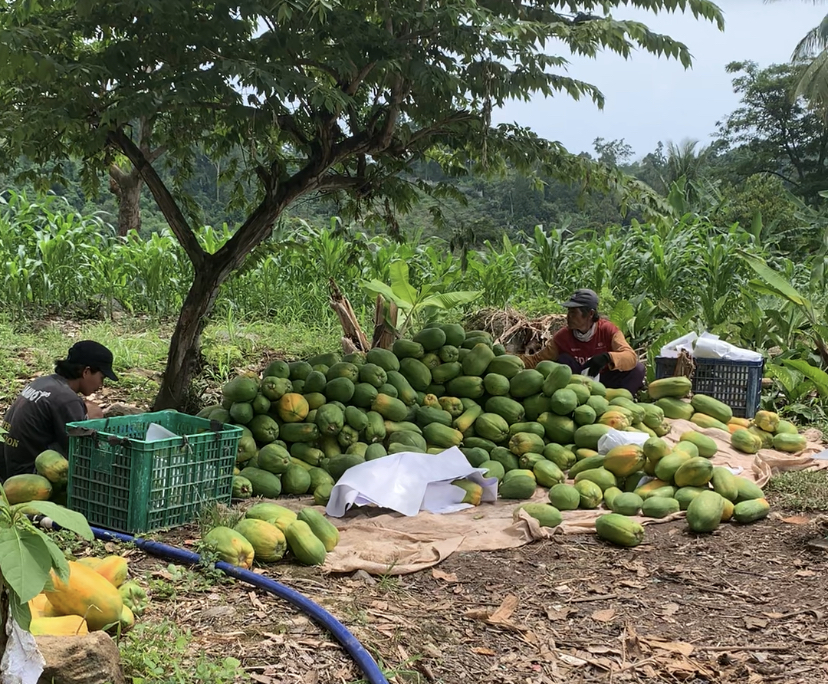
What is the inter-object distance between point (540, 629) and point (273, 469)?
2020 millimetres

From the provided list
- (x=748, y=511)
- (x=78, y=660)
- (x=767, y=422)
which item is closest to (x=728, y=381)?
(x=767, y=422)

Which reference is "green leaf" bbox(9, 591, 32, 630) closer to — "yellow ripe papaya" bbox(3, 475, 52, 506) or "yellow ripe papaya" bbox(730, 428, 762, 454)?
"yellow ripe papaya" bbox(3, 475, 52, 506)

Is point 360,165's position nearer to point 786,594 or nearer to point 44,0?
point 44,0

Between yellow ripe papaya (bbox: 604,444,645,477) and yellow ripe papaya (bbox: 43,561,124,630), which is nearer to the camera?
yellow ripe papaya (bbox: 43,561,124,630)

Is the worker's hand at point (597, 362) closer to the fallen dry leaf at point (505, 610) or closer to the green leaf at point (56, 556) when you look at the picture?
the fallen dry leaf at point (505, 610)

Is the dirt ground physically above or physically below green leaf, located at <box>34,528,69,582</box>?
below

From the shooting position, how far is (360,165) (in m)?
5.71

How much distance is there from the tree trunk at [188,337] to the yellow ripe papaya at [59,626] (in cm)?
328

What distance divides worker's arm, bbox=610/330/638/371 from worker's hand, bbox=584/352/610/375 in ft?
0.16

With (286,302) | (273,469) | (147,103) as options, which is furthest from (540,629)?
(286,302)

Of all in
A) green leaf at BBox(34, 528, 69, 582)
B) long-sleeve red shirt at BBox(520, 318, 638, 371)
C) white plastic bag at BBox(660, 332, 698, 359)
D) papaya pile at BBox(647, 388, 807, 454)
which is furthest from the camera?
white plastic bag at BBox(660, 332, 698, 359)

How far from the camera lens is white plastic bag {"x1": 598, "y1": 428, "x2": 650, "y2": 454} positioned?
4.72 m

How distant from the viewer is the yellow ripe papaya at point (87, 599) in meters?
2.28

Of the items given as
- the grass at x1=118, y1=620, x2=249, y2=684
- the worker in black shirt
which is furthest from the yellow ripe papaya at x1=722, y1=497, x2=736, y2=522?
the worker in black shirt
